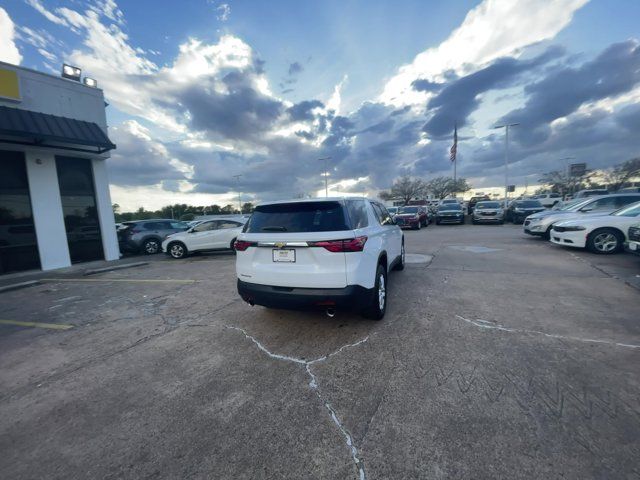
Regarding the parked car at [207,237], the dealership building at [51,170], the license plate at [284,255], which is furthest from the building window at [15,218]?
the license plate at [284,255]

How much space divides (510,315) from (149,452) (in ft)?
14.9

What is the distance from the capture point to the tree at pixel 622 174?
143 ft

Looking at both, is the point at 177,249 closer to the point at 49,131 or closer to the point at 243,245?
the point at 49,131

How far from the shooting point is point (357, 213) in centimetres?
387

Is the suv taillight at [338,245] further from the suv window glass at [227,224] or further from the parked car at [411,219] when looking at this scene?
the parked car at [411,219]

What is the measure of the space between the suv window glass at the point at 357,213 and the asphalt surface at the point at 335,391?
4.70 ft

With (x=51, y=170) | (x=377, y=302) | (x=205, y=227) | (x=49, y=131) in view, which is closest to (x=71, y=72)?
(x=49, y=131)

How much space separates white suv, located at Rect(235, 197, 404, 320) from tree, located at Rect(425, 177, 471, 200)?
69.7 m

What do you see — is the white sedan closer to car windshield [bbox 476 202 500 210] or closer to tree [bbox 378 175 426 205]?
car windshield [bbox 476 202 500 210]

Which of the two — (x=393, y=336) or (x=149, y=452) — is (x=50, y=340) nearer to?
(x=149, y=452)

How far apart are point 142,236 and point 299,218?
1242 cm

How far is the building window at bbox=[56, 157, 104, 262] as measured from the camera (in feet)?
33.6

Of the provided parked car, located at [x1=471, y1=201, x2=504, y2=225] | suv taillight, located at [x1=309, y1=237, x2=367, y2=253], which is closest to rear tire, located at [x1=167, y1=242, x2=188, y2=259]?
suv taillight, located at [x1=309, y1=237, x2=367, y2=253]

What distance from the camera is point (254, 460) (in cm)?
191
